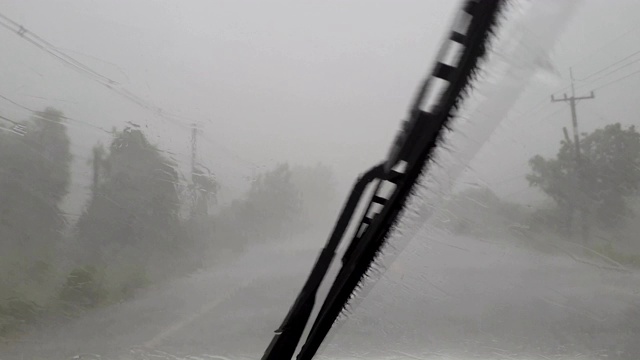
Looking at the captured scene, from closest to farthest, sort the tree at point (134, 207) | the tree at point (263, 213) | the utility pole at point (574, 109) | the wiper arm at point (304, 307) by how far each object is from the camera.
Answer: the wiper arm at point (304, 307) → the utility pole at point (574, 109) → the tree at point (134, 207) → the tree at point (263, 213)

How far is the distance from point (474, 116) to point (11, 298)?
3.88 m

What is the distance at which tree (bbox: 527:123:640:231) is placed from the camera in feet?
16.8

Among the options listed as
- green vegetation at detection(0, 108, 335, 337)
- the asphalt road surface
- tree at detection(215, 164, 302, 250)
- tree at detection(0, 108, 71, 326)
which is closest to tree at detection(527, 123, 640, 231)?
the asphalt road surface

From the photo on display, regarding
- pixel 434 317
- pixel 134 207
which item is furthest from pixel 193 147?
pixel 434 317

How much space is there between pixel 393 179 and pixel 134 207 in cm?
317

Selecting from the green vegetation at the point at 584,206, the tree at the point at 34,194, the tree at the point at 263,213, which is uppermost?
the green vegetation at the point at 584,206

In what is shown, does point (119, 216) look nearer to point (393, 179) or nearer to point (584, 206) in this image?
point (393, 179)

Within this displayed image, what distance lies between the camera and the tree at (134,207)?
5.55 metres

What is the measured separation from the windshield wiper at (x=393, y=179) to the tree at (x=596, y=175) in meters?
2.26

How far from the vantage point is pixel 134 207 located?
5648 mm

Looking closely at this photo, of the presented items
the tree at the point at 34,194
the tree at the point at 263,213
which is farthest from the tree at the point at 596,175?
the tree at the point at 34,194

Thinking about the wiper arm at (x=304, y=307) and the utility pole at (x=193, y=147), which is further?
the utility pole at (x=193, y=147)

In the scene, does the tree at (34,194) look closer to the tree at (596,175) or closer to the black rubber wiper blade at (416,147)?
the black rubber wiper blade at (416,147)

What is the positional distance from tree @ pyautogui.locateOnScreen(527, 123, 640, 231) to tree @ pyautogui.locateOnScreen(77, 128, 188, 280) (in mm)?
3065
